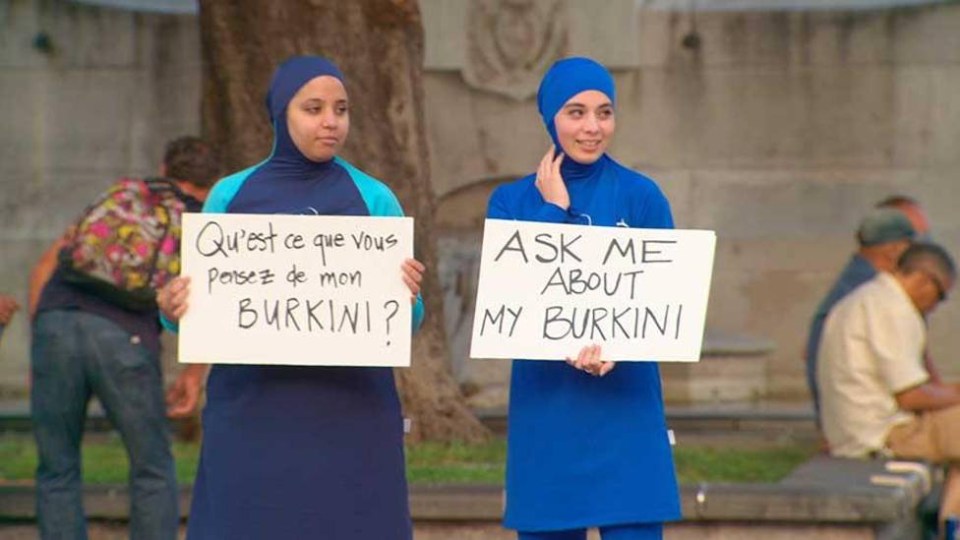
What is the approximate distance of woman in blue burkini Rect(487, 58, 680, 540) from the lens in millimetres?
6867

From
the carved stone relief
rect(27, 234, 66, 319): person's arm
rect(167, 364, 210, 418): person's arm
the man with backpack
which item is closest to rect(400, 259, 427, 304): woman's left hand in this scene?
the man with backpack

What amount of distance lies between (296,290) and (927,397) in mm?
4838

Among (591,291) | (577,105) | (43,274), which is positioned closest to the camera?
(577,105)

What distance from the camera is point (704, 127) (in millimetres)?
17672

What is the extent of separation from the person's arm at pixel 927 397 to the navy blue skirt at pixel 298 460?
4.81m

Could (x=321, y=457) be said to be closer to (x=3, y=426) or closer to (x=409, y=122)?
(x=409, y=122)

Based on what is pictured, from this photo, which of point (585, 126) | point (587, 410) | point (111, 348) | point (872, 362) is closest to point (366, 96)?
point (872, 362)

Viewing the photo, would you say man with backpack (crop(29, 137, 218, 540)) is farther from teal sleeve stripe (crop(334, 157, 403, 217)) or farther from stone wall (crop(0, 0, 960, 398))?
stone wall (crop(0, 0, 960, 398))

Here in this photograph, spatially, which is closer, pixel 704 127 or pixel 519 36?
pixel 519 36

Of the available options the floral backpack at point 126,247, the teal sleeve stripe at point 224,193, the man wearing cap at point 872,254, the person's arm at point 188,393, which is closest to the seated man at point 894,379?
the man wearing cap at point 872,254

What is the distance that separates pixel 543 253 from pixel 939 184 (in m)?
10.9

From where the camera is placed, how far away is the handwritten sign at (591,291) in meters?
6.98

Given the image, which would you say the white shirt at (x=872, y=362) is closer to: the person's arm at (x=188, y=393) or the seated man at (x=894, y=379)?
the seated man at (x=894, y=379)

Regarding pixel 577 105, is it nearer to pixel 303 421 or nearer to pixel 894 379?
pixel 303 421
